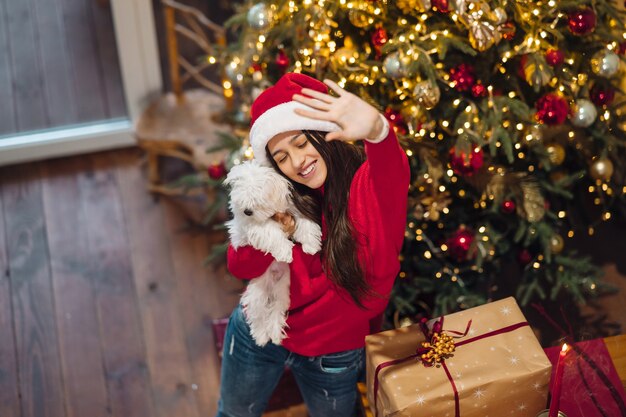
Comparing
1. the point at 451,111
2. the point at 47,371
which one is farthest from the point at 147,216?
the point at 451,111

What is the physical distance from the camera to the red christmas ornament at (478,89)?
2.09 m

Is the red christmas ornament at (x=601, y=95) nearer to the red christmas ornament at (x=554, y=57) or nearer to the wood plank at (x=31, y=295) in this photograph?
the red christmas ornament at (x=554, y=57)

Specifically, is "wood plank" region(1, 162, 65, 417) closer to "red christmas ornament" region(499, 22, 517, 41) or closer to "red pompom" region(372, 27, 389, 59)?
"red pompom" region(372, 27, 389, 59)

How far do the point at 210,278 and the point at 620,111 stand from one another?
54.8 inches

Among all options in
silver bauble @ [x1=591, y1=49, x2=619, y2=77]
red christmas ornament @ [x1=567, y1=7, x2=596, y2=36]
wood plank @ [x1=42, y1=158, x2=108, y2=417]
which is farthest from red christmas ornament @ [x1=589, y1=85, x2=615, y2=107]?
wood plank @ [x1=42, y1=158, x2=108, y2=417]

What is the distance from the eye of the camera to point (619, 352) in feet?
6.22

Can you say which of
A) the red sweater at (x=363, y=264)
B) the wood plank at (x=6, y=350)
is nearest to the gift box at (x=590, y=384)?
the red sweater at (x=363, y=264)

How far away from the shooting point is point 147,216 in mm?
3002

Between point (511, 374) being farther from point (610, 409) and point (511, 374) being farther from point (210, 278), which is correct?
point (210, 278)

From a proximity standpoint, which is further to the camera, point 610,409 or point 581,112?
point 581,112

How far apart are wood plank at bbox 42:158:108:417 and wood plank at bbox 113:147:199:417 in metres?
0.15

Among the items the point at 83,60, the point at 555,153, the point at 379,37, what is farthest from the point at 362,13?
the point at 83,60

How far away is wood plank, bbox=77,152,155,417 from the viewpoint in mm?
2535

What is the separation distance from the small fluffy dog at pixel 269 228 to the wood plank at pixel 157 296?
768mm
